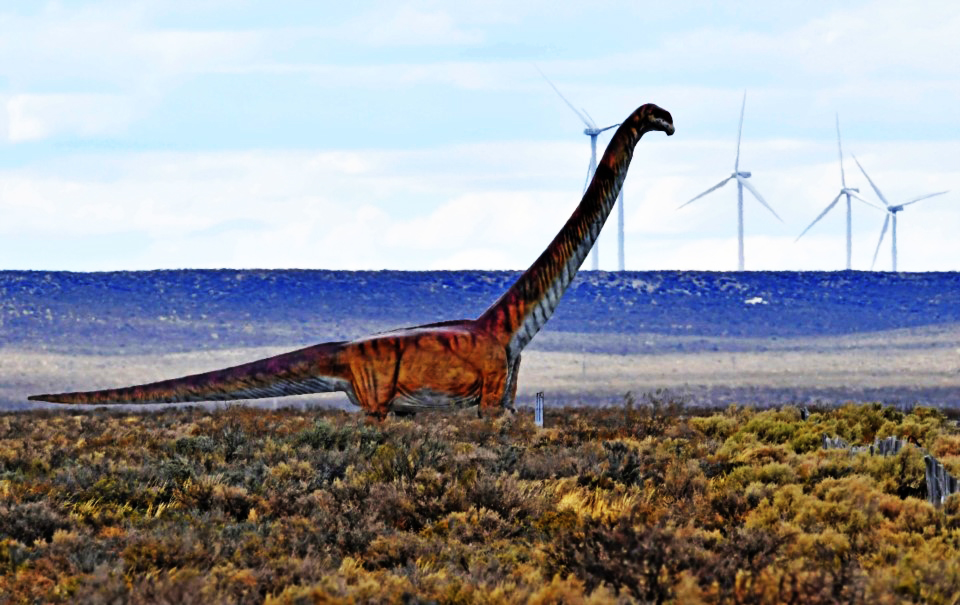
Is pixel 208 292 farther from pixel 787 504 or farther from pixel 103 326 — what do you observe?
pixel 787 504

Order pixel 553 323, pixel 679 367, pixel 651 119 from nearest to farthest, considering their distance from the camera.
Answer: pixel 651 119 < pixel 679 367 < pixel 553 323

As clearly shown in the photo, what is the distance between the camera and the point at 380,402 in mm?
21297

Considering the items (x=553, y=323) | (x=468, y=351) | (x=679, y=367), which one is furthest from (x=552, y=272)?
(x=553, y=323)

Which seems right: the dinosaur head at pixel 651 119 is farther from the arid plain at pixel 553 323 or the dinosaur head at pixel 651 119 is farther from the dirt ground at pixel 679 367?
the arid plain at pixel 553 323

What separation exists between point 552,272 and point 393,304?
6479 cm

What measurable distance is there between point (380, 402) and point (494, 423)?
165cm

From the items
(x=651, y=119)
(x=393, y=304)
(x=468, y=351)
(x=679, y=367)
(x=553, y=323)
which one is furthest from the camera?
(x=553, y=323)

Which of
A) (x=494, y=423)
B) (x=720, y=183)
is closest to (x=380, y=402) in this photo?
(x=494, y=423)

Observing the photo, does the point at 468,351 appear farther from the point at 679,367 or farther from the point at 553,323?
the point at 553,323

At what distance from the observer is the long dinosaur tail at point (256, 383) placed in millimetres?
21797

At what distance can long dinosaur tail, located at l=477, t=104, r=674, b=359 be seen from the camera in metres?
20.8

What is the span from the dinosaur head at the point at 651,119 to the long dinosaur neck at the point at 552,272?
27.3 inches

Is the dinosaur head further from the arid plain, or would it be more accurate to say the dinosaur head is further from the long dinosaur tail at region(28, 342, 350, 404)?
the arid plain

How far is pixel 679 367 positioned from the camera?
72875mm
